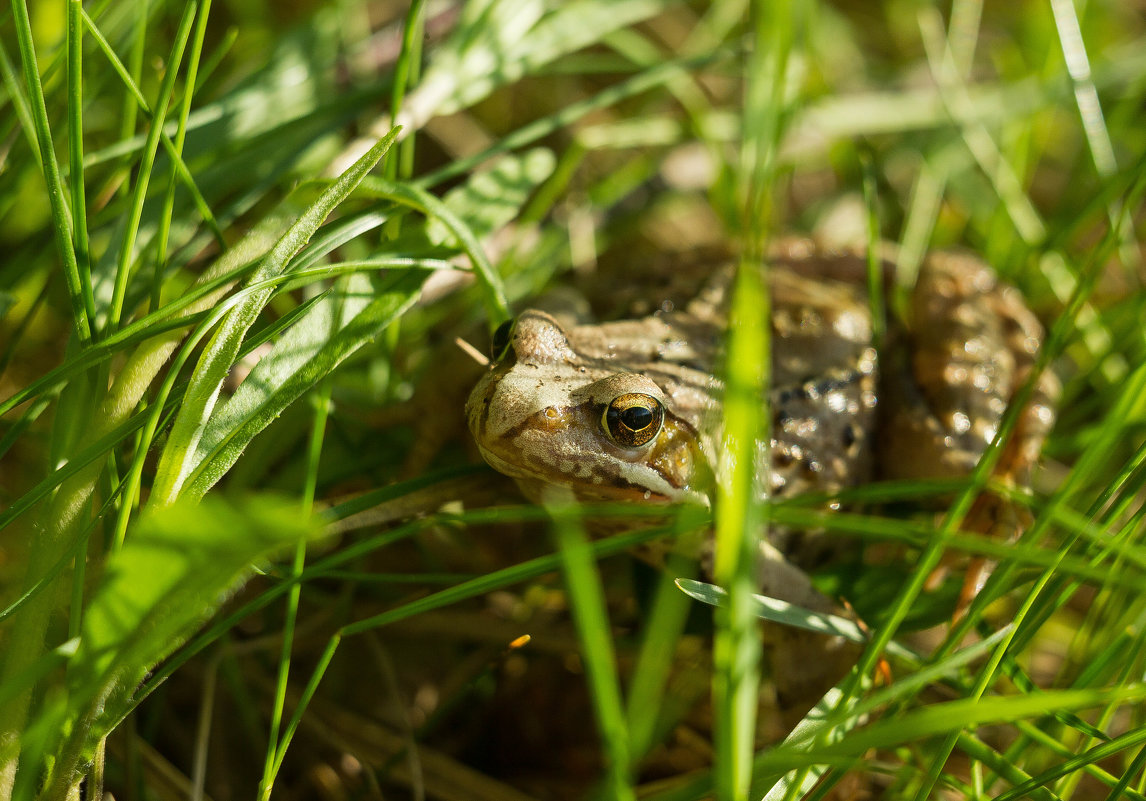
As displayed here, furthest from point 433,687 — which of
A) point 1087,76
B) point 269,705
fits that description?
point 1087,76

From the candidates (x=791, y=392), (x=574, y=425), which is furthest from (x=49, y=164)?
(x=791, y=392)

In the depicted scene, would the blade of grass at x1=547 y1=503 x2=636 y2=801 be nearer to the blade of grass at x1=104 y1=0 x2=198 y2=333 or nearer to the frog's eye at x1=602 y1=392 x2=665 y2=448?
the frog's eye at x1=602 y1=392 x2=665 y2=448

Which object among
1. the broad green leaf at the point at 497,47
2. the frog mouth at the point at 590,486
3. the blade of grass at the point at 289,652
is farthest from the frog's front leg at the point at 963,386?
the blade of grass at the point at 289,652

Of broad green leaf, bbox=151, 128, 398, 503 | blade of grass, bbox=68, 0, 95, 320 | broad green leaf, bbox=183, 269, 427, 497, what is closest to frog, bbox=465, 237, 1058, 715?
broad green leaf, bbox=183, 269, 427, 497

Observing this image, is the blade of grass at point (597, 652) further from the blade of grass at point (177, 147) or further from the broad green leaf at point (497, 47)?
the broad green leaf at point (497, 47)

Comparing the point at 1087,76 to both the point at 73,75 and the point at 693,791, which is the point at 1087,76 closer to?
the point at 693,791
